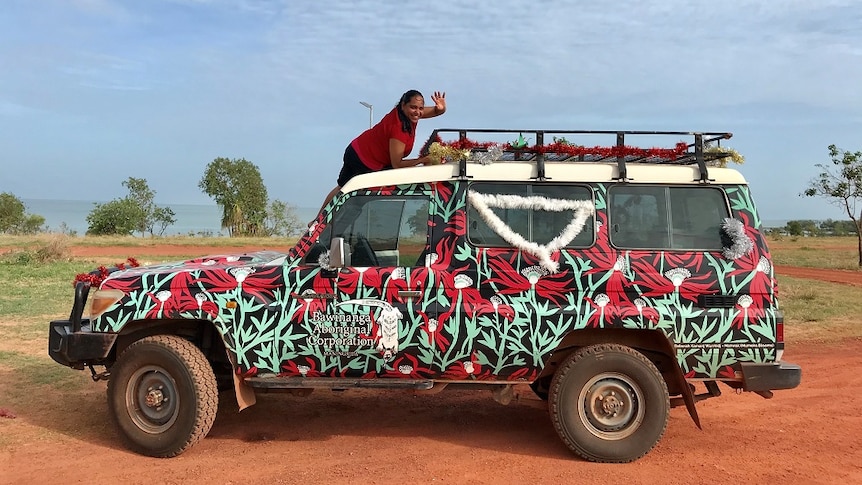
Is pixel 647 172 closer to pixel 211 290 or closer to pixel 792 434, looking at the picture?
pixel 792 434

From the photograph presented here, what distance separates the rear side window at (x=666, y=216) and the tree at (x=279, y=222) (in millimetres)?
45409

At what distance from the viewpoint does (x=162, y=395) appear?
5.17m

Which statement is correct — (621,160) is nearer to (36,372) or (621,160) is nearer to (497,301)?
(497,301)

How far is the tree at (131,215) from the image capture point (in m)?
48.0

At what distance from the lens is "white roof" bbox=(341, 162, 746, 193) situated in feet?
16.5

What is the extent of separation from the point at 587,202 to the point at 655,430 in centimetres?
177

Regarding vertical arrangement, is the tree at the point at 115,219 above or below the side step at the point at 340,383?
above

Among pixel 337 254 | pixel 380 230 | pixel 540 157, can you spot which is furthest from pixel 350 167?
pixel 540 157

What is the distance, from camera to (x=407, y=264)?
5039 mm

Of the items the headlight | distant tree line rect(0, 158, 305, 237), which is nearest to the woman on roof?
the headlight

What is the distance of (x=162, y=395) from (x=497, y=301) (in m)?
2.72

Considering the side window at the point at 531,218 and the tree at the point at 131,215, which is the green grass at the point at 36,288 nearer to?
the side window at the point at 531,218

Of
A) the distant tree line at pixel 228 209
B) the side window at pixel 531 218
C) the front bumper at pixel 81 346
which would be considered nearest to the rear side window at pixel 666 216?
the side window at pixel 531 218

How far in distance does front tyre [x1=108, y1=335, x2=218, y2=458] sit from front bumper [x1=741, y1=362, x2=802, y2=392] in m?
4.01
